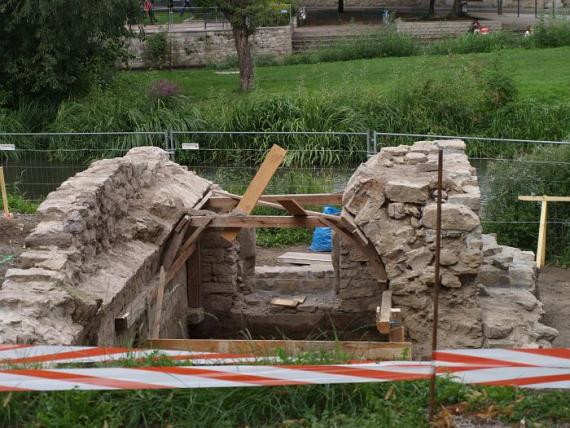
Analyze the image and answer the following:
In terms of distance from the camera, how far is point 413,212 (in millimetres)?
9992

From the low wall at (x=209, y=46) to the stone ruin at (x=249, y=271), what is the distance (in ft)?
69.8

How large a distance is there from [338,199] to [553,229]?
4.53 meters

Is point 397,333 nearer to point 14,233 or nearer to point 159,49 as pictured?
point 14,233

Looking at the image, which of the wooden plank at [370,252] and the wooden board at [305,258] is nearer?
the wooden plank at [370,252]

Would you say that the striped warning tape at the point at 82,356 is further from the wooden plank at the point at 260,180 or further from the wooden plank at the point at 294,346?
the wooden plank at the point at 260,180

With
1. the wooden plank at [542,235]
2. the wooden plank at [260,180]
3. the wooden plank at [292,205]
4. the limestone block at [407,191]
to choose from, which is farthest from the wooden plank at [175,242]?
the wooden plank at [542,235]

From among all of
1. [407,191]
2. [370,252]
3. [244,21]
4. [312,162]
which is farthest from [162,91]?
[407,191]

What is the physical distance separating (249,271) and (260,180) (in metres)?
2.42

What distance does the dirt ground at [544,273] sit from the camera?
451 inches

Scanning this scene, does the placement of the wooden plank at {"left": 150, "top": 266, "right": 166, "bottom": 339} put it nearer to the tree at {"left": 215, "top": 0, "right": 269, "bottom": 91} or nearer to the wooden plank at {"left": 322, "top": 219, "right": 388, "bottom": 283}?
the wooden plank at {"left": 322, "top": 219, "right": 388, "bottom": 283}

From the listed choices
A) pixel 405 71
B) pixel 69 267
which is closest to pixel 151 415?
pixel 69 267

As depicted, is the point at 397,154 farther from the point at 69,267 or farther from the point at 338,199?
the point at 69,267

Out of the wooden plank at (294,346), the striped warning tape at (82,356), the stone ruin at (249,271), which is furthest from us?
the stone ruin at (249,271)

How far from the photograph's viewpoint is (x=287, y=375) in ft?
18.3
